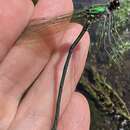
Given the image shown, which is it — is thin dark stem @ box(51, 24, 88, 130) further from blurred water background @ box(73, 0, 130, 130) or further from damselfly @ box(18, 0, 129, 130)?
blurred water background @ box(73, 0, 130, 130)

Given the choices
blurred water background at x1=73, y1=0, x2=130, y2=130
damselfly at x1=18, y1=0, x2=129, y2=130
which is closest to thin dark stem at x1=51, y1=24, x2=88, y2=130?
damselfly at x1=18, y1=0, x2=129, y2=130

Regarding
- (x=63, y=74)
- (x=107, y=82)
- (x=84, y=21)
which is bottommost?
(x=107, y=82)

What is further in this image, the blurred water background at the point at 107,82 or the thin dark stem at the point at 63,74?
the blurred water background at the point at 107,82

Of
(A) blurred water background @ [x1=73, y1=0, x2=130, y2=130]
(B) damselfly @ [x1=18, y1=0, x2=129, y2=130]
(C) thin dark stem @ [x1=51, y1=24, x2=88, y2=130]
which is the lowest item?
(A) blurred water background @ [x1=73, y1=0, x2=130, y2=130]

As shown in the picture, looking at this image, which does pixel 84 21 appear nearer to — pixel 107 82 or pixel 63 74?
pixel 63 74

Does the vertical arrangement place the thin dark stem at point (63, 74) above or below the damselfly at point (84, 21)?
below

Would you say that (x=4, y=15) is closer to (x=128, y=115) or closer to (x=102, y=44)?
(x=102, y=44)

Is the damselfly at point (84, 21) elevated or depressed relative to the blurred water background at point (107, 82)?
elevated

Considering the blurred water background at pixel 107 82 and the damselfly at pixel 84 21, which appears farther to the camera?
the blurred water background at pixel 107 82

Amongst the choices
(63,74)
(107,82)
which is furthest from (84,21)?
(107,82)

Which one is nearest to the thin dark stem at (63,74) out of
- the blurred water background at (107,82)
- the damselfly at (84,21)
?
the damselfly at (84,21)

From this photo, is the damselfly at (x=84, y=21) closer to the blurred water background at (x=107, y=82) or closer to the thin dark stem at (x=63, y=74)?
the thin dark stem at (x=63, y=74)

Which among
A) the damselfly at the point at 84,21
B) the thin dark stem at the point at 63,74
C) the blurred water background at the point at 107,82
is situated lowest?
the blurred water background at the point at 107,82
